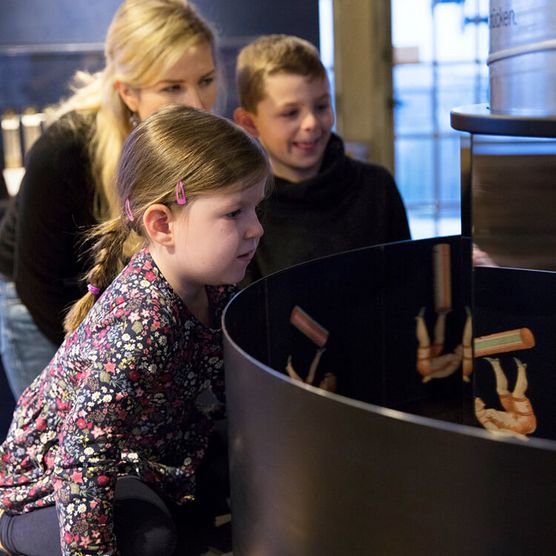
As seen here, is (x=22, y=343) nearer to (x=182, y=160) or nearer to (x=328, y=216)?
(x=328, y=216)

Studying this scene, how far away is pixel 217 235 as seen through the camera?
1238 mm

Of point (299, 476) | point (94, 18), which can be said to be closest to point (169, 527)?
point (299, 476)

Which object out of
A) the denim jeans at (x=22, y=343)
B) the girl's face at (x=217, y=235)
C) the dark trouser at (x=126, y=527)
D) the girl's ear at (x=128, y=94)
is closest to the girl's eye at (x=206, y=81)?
the girl's ear at (x=128, y=94)

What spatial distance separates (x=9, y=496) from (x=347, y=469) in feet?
2.42

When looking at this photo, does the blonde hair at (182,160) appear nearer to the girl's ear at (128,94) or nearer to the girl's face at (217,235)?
the girl's face at (217,235)

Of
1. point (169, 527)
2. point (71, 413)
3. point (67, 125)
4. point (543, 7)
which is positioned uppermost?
point (543, 7)

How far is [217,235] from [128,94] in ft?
1.95

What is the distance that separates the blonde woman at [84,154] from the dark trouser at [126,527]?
495 mm

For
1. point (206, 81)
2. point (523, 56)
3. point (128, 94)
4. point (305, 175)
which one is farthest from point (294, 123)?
point (523, 56)

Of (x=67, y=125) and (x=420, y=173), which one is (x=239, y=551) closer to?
(x=67, y=125)

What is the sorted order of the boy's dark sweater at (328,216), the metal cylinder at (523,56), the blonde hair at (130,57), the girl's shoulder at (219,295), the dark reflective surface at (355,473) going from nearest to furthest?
the dark reflective surface at (355,473) → the metal cylinder at (523,56) → the girl's shoulder at (219,295) → the blonde hair at (130,57) → the boy's dark sweater at (328,216)

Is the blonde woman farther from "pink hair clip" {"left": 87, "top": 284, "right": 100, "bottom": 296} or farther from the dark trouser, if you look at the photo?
the dark trouser

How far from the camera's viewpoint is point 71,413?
1212 mm

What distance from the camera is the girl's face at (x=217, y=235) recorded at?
123 centimetres
